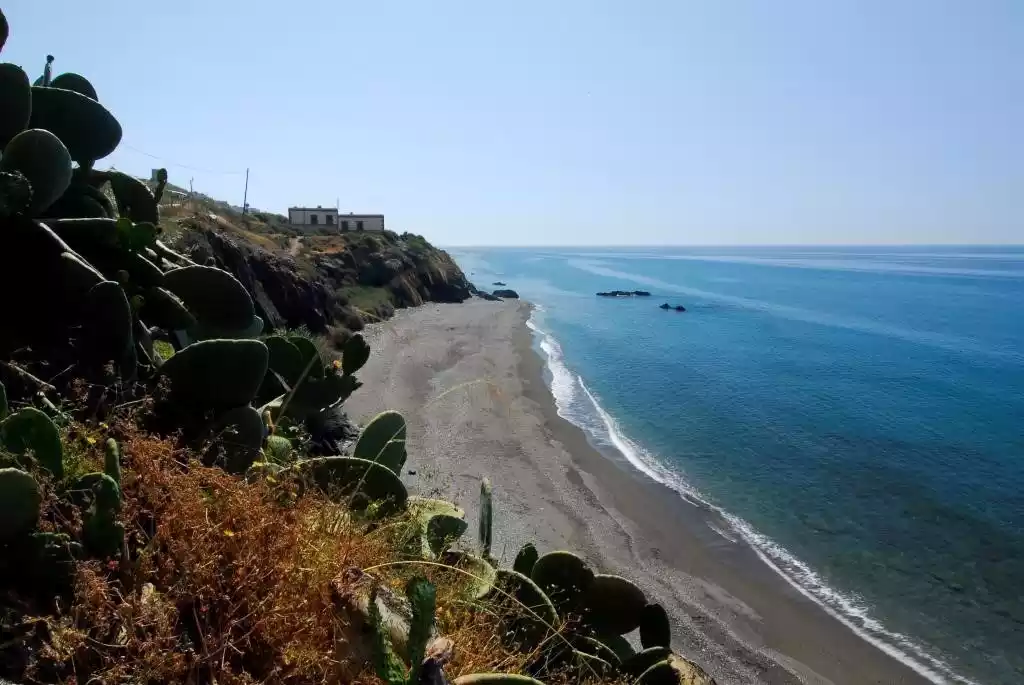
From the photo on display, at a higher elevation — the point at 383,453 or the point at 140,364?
the point at 140,364

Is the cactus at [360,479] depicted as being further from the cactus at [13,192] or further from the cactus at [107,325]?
the cactus at [13,192]

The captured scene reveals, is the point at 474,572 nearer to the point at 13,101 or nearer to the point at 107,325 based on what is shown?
the point at 107,325

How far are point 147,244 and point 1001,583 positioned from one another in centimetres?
1375

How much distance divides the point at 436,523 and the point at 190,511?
5.67ft

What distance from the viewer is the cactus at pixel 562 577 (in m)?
4.44

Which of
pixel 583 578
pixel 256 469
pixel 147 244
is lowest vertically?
pixel 583 578

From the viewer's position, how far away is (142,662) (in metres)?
2.36

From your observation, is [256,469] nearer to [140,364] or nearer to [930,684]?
[140,364]

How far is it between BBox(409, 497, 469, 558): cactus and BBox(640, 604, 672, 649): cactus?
133 centimetres

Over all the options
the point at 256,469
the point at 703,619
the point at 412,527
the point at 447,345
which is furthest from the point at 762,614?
the point at 447,345

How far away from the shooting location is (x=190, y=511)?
2.98 meters

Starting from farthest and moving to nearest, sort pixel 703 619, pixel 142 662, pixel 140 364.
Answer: pixel 703 619, pixel 140 364, pixel 142 662

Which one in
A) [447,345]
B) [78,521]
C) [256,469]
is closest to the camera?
[78,521]

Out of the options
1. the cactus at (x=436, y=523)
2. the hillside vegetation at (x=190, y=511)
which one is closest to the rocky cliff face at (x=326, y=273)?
the hillside vegetation at (x=190, y=511)
